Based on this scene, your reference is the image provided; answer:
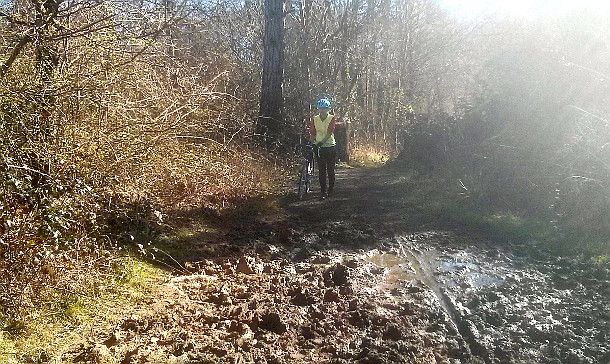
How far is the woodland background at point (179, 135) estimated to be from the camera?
14.7 feet

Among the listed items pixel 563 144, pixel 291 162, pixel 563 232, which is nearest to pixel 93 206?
pixel 563 232

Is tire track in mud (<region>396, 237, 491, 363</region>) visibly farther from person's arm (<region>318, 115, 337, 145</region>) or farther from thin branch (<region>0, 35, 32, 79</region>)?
thin branch (<region>0, 35, 32, 79</region>)

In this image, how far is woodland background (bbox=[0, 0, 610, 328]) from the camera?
14.7ft

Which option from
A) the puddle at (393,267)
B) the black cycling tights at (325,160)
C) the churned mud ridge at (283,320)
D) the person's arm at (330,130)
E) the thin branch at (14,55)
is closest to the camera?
the churned mud ridge at (283,320)

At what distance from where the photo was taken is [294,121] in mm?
16328

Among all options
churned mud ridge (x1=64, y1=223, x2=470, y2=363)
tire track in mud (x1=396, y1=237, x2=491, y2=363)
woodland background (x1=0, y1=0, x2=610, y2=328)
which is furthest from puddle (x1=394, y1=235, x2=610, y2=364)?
woodland background (x1=0, y1=0, x2=610, y2=328)

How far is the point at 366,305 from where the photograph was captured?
484cm

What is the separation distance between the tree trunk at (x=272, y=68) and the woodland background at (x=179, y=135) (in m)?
0.37

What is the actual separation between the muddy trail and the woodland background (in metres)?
0.89

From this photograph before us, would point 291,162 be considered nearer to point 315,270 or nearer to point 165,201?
point 165,201

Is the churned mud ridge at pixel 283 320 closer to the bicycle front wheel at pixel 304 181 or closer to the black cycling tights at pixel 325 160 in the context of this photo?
the bicycle front wheel at pixel 304 181

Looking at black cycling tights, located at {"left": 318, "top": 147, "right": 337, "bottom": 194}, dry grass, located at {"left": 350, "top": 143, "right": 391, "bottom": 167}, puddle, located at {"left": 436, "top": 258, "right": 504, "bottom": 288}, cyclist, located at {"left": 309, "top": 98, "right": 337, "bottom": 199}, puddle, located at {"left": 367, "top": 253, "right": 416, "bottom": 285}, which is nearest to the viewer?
puddle, located at {"left": 436, "top": 258, "right": 504, "bottom": 288}

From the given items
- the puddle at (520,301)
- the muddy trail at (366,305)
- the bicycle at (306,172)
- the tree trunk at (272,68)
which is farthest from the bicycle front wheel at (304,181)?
the puddle at (520,301)

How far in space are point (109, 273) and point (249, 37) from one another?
15.8 metres
